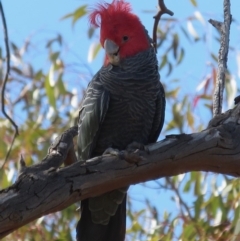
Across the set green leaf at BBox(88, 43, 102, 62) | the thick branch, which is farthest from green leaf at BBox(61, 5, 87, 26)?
the thick branch

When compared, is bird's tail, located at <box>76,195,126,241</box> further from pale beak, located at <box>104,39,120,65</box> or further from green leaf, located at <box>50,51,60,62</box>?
green leaf, located at <box>50,51,60,62</box>

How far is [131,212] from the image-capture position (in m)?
4.44

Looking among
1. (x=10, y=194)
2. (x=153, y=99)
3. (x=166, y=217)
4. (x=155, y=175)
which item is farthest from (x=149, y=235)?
(x=10, y=194)

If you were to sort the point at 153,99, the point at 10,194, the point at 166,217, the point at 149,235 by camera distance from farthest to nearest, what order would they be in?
the point at 166,217
the point at 149,235
the point at 153,99
the point at 10,194

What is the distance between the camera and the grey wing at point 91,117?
284cm

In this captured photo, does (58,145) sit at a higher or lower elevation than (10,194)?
higher

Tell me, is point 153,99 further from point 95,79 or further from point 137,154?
point 137,154

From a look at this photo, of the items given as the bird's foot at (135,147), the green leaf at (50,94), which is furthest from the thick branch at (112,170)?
the green leaf at (50,94)

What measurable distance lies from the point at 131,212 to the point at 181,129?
0.70 meters

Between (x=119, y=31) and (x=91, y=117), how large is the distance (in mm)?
414

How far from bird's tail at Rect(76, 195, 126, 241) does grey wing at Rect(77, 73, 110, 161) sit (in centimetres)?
24

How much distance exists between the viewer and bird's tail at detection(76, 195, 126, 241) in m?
2.83

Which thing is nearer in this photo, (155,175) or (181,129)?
(155,175)

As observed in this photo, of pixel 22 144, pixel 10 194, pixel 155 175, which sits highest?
pixel 22 144
